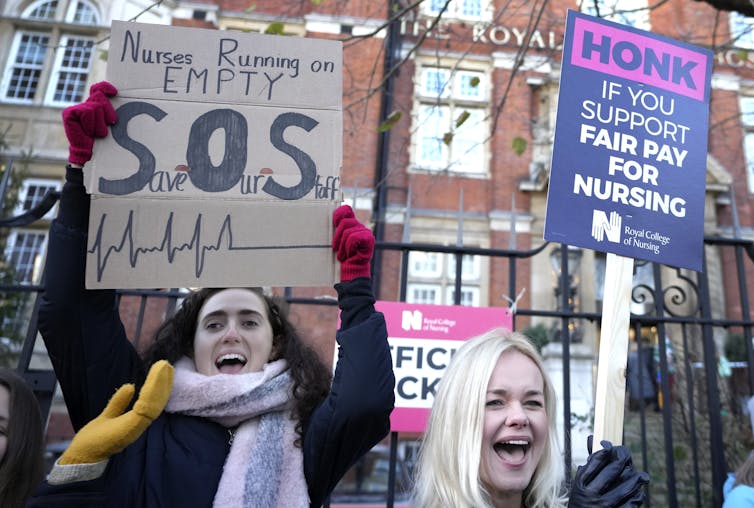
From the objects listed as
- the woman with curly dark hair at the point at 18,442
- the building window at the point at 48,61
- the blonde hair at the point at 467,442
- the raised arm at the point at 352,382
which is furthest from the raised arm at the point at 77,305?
the building window at the point at 48,61

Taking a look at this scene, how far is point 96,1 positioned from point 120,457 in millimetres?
15119

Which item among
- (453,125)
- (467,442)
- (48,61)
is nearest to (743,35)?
(453,125)

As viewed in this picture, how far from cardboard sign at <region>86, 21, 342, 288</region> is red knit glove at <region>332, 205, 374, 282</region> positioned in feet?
0.28

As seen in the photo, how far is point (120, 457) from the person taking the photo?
172 centimetres

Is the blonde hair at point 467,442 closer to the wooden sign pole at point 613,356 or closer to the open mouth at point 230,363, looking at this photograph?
the wooden sign pole at point 613,356

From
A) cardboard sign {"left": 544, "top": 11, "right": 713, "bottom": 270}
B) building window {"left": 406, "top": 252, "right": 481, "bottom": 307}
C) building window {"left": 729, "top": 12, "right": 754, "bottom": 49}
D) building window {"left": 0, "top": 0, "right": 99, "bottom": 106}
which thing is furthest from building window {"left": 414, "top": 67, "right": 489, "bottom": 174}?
cardboard sign {"left": 544, "top": 11, "right": 713, "bottom": 270}

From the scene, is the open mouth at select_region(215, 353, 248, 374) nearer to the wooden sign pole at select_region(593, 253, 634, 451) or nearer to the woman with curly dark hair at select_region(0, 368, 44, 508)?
the woman with curly dark hair at select_region(0, 368, 44, 508)

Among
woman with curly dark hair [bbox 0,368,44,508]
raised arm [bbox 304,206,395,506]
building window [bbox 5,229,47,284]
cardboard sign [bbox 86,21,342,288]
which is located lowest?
woman with curly dark hair [bbox 0,368,44,508]

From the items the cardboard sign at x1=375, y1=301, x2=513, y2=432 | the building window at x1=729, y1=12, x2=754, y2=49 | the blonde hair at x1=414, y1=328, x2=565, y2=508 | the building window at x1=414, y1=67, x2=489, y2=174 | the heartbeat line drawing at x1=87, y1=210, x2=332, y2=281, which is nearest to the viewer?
the blonde hair at x1=414, y1=328, x2=565, y2=508

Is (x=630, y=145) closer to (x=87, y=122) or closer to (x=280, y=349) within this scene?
(x=280, y=349)

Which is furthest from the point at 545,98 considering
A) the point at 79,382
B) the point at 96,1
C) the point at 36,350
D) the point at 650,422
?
the point at 79,382

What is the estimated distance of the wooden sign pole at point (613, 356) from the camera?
5.80 feet

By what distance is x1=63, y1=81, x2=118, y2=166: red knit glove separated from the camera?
5.80ft

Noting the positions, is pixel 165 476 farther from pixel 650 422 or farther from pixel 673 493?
pixel 650 422
